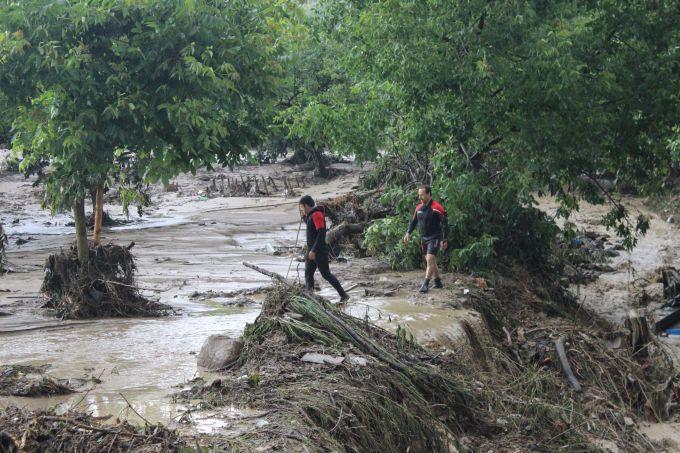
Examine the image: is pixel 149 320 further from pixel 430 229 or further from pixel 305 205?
pixel 430 229

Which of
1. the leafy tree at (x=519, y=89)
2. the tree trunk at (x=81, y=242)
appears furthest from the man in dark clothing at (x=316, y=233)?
the tree trunk at (x=81, y=242)

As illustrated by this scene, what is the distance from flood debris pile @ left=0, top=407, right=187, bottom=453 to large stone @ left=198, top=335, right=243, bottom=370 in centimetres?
250

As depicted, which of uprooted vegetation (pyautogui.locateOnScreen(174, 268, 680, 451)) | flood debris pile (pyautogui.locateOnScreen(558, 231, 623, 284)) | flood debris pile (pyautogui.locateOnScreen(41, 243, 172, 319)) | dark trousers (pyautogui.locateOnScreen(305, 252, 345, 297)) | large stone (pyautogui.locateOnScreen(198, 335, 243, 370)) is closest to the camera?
uprooted vegetation (pyautogui.locateOnScreen(174, 268, 680, 451))

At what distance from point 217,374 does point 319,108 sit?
808 cm

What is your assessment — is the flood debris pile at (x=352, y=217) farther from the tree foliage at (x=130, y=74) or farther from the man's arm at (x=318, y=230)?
the tree foliage at (x=130, y=74)

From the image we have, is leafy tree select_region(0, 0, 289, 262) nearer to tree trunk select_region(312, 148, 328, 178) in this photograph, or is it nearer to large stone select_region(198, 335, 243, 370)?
large stone select_region(198, 335, 243, 370)

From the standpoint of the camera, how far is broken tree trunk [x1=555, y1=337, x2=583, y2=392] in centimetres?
1060

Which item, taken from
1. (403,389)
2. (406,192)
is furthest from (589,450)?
(406,192)

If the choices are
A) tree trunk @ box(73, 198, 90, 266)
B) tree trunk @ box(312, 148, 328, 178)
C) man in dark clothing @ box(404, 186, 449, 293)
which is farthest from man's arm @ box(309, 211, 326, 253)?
tree trunk @ box(312, 148, 328, 178)

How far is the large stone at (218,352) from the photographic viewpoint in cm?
824

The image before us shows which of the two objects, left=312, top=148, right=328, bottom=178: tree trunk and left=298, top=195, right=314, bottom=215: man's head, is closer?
left=298, top=195, right=314, bottom=215: man's head

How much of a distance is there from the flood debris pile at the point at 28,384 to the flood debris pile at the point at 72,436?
1.58 meters

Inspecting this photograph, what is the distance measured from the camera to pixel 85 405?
7.03 m

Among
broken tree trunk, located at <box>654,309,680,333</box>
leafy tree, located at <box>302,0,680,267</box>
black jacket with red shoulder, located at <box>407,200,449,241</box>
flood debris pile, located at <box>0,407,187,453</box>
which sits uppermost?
leafy tree, located at <box>302,0,680,267</box>
